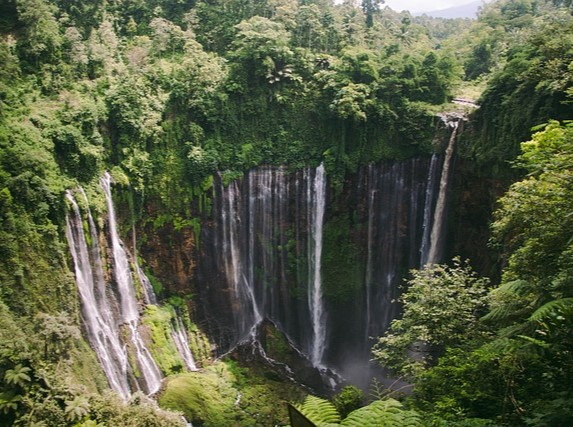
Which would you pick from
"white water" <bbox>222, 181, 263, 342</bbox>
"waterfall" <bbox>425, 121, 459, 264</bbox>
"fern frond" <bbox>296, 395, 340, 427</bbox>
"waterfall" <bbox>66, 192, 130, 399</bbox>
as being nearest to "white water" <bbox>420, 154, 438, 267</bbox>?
"waterfall" <bbox>425, 121, 459, 264</bbox>

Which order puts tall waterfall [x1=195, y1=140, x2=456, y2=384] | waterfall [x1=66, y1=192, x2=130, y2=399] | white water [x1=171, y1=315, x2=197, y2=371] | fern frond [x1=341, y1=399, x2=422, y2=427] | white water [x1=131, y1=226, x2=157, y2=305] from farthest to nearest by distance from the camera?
1. tall waterfall [x1=195, y1=140, x2=456, y2=384]
2. white water [x1=171, y1=315, x2=197, y2=371]
3. white water [x1=131, y1=226, x2=157, y2=305]
4. waterfall [x1=66, y1=192, x2=130, y2=399]
5. fern frond [x1=341, y1=399, x2=422, y2=427]

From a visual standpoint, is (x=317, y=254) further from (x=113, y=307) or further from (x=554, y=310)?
(x=554, y=310)

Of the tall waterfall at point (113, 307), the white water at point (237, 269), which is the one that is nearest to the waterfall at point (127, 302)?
the tall waterfall at point (113, 307)

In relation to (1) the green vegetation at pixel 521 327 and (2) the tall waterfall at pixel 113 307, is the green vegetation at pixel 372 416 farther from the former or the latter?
(2) the tall waterfall at pixel 113 307

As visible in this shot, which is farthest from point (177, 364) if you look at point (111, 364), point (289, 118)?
point (289, 118)

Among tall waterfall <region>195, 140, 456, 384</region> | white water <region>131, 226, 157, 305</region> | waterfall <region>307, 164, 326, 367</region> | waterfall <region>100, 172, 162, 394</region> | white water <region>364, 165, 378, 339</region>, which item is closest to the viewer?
waterfall <region>100, 172, 162, 394</region>

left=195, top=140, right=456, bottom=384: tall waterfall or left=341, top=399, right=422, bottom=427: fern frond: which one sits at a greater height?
left=341, top=399, right=422, bottom=427: fern frond

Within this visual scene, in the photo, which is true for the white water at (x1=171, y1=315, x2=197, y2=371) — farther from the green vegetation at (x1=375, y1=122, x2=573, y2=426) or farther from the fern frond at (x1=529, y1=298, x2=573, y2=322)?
the fern frond at (x1=529, y1=298, x2=573, y2=322)
